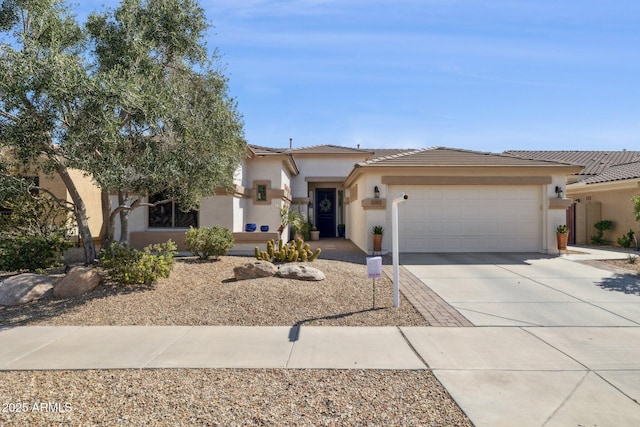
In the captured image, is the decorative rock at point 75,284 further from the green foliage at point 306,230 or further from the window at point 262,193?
the green foliage at point 306,230

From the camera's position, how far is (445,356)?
524 centimetres

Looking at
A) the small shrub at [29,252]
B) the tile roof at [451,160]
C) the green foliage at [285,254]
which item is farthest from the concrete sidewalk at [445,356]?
the tile roof at [451,160]

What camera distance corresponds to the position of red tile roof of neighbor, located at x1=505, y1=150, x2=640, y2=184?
20.2 meters

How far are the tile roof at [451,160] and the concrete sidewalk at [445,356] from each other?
9037mm

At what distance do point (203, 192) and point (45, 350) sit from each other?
15.8 ft

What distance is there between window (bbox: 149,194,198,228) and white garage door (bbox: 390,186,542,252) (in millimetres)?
7257

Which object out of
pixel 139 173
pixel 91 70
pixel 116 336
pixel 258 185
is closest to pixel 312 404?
pixel 116 336

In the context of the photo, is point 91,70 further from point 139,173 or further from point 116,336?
point 116,336

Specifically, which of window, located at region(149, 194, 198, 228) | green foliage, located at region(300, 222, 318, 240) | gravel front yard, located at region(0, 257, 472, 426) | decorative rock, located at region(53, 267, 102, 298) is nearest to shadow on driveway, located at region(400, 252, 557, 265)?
gravel front yard, located at region(0, 257, 472, 426)

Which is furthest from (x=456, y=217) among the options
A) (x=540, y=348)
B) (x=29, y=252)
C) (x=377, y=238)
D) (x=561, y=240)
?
(x=29, y=252)

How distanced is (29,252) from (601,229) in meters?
21.9

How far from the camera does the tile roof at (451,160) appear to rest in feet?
48.3

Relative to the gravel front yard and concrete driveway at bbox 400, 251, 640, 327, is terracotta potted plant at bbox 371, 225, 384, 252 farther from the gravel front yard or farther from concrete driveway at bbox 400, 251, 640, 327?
the gravel front yard

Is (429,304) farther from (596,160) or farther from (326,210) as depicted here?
(596,160)
